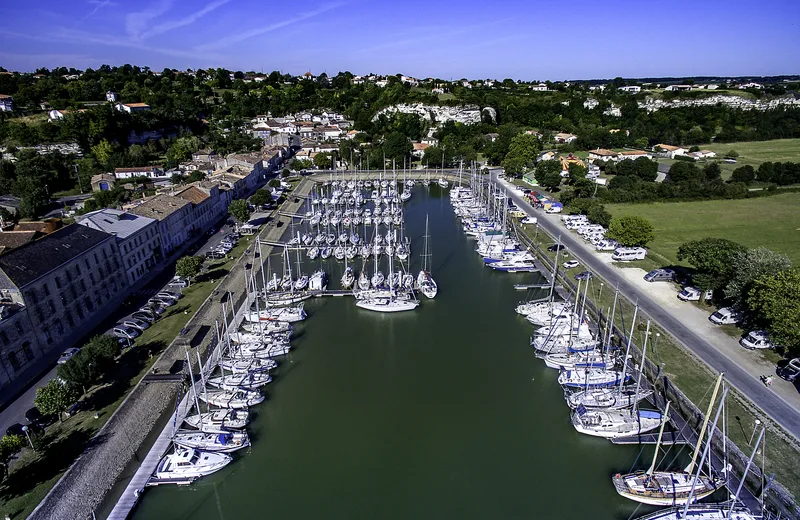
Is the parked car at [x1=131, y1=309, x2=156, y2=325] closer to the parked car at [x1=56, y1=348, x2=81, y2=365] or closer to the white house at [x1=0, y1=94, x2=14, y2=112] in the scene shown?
the parked car at [x1=56, y1=348, x2=81, y2=365]

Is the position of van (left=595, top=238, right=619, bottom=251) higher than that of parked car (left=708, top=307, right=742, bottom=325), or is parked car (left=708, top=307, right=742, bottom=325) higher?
van (left=595, top=238, right=619, bottom=251)

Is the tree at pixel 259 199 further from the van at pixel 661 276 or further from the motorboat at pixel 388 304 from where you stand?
the van at pixel 661 276

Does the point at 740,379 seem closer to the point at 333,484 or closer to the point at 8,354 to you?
the point at 333,484

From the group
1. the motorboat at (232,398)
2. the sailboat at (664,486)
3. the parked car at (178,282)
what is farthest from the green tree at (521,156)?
the motorboat at (232,398)

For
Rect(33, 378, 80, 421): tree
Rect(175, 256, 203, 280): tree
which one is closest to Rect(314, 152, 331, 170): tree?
Rect(175, 256, 203, 280): tree

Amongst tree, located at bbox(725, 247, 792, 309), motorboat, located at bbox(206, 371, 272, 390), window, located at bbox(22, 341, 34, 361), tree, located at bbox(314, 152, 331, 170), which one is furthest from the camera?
tree, located at bbox(314, 152, 331, 170)

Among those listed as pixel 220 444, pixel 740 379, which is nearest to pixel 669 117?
pixel 740 379
